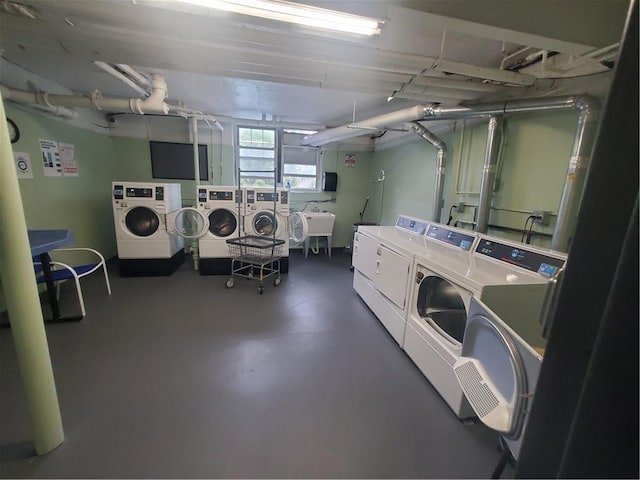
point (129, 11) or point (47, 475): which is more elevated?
point (129, 11)

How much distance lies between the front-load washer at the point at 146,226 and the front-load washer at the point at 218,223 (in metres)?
0.17

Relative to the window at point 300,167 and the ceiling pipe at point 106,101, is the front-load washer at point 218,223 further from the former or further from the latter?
the window at point 300,167

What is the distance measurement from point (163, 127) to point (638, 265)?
5.94 metres

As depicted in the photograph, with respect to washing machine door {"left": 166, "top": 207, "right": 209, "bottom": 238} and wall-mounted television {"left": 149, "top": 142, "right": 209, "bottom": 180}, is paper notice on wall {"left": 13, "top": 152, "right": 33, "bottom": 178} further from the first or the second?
wall-mounted television {"left": 149, "top": 142, "right": 209, "bottom": 180}

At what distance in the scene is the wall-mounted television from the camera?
A: 15.9 feet

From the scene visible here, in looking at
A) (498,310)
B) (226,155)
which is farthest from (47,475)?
(226,155)

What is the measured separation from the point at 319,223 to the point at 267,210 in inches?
56.4

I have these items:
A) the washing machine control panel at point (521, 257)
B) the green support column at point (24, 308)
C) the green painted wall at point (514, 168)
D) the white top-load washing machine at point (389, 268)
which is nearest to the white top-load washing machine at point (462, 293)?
the washing machine control panel at point (521, 257)

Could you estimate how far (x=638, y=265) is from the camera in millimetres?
376

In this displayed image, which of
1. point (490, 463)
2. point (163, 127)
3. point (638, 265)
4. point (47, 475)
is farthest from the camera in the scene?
point (163, 127)

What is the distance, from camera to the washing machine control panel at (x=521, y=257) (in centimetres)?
163

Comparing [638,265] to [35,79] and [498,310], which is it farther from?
[35,79]

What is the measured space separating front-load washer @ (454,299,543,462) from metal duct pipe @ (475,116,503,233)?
164 cm

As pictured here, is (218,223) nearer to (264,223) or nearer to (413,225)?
(264,223)
